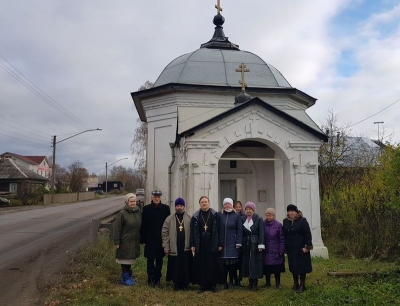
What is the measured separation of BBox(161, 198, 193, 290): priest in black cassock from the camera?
7.16 m

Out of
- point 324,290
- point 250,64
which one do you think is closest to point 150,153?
point 250,64

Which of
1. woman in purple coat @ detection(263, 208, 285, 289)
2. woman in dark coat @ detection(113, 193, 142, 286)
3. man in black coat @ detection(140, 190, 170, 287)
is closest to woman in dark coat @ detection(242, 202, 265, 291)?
woman in purple coat @ detection(263, 208, 285, 289)

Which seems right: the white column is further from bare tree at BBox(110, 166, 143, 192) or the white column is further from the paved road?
bare tree at BBox(110, 166, 143, 192)

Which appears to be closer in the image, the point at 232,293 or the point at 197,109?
the point at 232,293

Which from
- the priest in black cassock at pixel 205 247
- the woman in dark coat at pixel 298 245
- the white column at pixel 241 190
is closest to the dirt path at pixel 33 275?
the priest in black cassock at pixel 205 247

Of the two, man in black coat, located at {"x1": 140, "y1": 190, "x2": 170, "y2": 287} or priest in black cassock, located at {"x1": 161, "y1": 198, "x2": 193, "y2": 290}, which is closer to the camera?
priest in black cassock, located at {"x1": 161, "y1": 198, "x2": 193, "y2": 290}

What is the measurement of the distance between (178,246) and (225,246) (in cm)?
87

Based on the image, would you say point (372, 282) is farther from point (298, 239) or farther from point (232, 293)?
point (232, 293)

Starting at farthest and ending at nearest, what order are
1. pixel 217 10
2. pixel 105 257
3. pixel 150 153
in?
pixel 217 10, pixel 150 153, pixel 105 257

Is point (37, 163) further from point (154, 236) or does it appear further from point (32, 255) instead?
point (154, 236)

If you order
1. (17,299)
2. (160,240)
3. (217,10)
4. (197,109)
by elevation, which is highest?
(217,10)

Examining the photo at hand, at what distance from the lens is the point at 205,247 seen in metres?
7.06

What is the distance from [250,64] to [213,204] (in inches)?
315

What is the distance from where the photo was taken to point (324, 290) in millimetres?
6656
